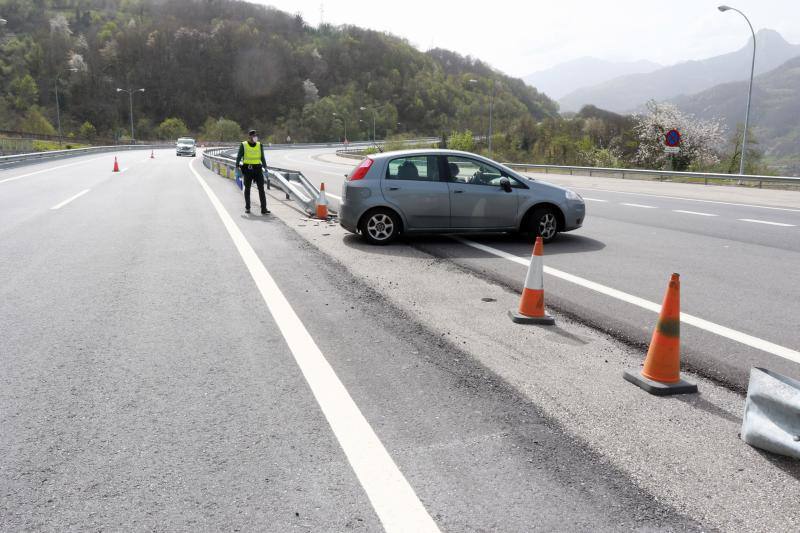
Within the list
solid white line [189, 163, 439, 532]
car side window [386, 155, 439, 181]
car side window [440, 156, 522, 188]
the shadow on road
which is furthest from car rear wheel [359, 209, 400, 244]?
solid white line [189, 163, 439, 532]

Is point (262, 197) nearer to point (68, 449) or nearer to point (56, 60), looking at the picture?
point (68, 449)

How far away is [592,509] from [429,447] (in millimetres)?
888

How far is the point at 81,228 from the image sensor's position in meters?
11.0

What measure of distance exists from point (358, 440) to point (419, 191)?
6705 millimetres

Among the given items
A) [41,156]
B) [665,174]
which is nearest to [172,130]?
[41,156]

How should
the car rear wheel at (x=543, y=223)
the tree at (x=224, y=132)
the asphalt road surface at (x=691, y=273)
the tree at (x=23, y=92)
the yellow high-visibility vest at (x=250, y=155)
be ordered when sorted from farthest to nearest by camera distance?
the tree at (x=23, y=92) → the tree at (x=224, y=132) → the yellow high-visibility vest at (x=250, y=155) → the car rear wheel at (x=543, y=223) → the asphalt road surface at (x=691, y=273)

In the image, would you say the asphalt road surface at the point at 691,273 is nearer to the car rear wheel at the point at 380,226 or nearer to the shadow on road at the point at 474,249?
the shadow on road at the point at 474,249

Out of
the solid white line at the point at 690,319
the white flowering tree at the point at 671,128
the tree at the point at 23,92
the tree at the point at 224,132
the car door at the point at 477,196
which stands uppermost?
the tree at the point at 23,92

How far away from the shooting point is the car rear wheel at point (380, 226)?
976cm

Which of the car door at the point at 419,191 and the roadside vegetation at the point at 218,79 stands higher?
the roadside vegetation at the point at 218,79

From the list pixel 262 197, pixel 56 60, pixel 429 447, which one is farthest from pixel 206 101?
pixel 429 447

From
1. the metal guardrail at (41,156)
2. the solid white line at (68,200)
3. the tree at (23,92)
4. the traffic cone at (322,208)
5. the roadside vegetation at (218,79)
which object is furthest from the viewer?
the roadside vegetation at (218,79)

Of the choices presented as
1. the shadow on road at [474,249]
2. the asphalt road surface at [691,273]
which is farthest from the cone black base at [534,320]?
the shadow on road at [474,249]

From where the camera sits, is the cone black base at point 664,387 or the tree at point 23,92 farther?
the tree at point 23,92
